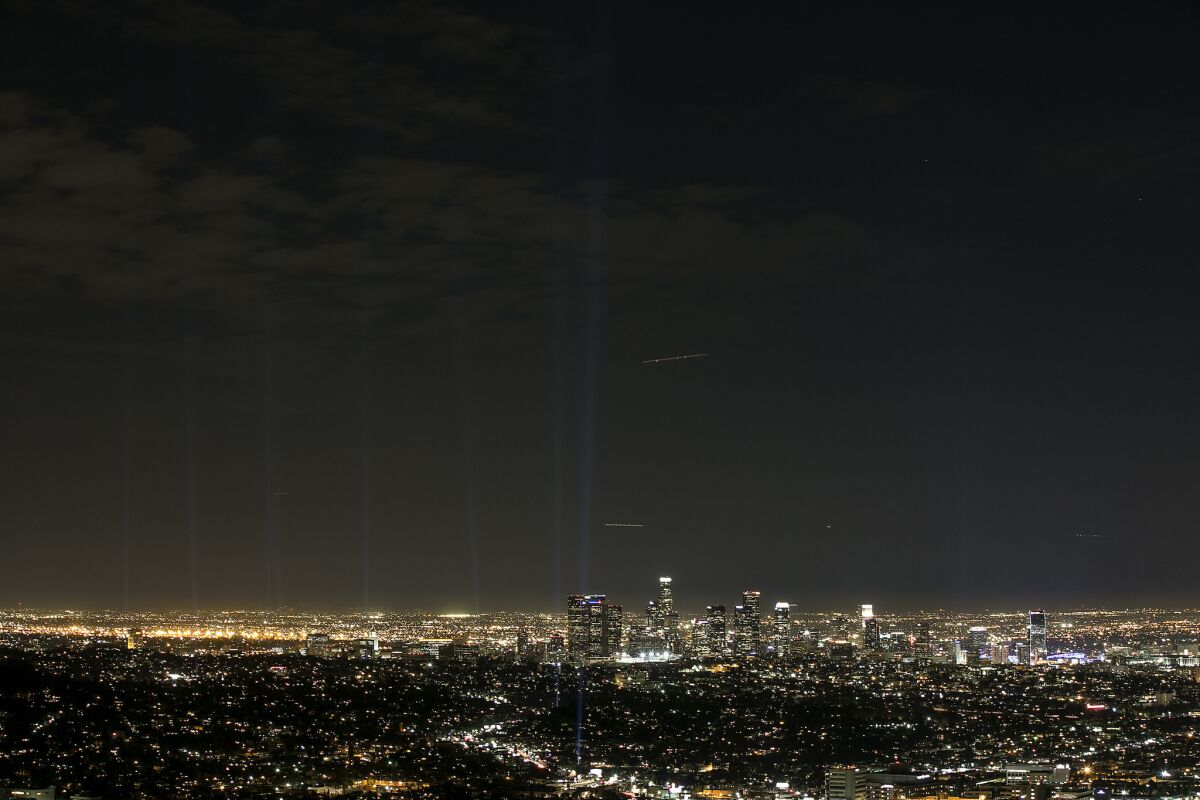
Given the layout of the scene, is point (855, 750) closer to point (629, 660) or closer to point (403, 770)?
point (403, 770)

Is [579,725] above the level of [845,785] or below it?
below

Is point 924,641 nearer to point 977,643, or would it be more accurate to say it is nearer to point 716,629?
point 977,643

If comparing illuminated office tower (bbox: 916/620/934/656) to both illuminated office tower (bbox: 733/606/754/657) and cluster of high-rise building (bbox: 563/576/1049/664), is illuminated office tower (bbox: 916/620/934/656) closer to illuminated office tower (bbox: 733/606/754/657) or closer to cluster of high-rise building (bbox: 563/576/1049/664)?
cluster of high-rise building (bbox: 563/576/1049/664)

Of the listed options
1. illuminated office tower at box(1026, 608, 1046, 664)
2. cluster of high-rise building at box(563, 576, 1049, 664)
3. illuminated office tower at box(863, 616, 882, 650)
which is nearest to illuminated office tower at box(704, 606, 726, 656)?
cluster of high-rise building at box(563, 576, 1049, 664)

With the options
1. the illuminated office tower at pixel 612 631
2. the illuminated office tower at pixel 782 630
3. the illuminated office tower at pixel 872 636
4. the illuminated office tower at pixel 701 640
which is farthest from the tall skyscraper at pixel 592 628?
the illuminated office tower at pixel 872 636

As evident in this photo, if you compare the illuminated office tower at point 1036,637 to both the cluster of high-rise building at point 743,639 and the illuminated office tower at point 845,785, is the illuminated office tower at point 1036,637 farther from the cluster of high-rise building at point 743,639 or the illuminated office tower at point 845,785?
the illuminated office tower at point 845,785

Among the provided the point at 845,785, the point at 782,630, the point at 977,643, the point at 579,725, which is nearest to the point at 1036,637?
the point at 977,643

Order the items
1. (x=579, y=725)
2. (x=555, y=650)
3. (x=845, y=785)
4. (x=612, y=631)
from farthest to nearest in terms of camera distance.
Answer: (x=612, y=631)
(x=555, y=650)
(x=579, y=725)
(x=845, y=785)
